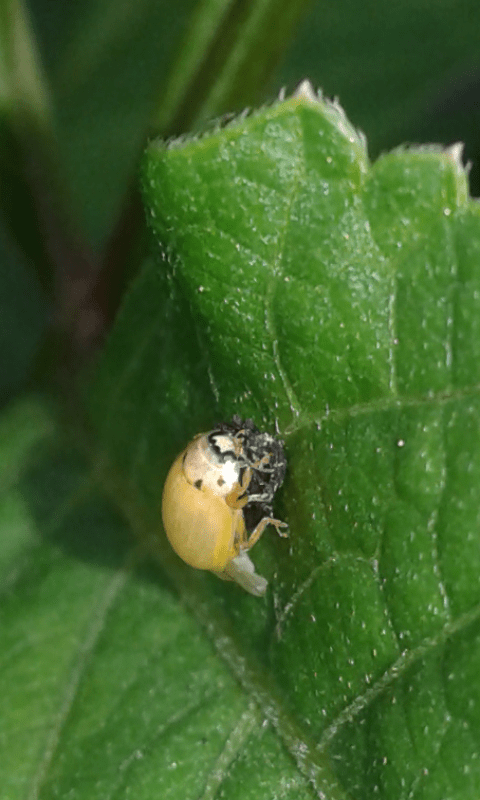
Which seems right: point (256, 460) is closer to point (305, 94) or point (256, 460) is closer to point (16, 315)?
point (305, 94)

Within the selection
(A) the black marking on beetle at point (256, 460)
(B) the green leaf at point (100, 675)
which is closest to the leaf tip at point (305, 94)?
(A) the black marking on beetle at point (256, 460)

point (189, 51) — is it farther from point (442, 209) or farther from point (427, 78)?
point (427, 78)

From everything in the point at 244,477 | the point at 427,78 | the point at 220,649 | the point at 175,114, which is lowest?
the point at 220,649

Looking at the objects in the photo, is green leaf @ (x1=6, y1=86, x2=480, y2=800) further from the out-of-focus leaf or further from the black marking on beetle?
the out-of-focus leaf

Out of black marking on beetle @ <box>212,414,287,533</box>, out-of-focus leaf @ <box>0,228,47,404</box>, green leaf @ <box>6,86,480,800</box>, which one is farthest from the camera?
out-of-focus leaf @ <box>0,228,47,404</box>

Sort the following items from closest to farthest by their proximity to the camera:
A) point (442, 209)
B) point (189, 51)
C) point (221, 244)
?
point (442, 209) → point (221, 244) → point (189, 51)

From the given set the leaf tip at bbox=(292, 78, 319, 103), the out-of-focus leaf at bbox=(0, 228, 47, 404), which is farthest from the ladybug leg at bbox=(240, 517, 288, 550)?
the out-of-focus leaf at bbox=(0, 228, 47, 404)

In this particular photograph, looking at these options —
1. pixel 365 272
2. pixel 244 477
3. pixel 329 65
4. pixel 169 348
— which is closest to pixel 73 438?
pixel 169 348

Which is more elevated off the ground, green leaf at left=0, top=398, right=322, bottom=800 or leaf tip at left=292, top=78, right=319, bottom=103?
leaf tip at left=292, top=78, right=319, bottom=103
